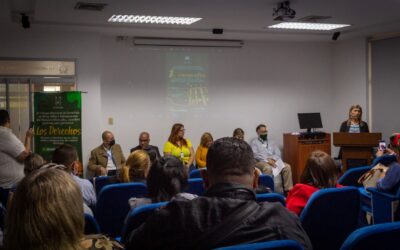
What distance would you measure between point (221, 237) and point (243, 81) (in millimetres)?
7236

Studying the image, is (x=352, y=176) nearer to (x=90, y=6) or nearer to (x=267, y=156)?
(x=267, y=156)

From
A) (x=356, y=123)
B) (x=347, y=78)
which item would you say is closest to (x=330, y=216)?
(x=356, y=123)

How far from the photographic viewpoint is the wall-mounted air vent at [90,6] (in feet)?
17.5

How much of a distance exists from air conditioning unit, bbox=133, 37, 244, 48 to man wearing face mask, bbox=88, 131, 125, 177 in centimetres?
182

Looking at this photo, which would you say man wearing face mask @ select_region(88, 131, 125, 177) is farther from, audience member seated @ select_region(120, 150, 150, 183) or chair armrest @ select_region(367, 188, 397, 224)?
chair armrest @ select_region(367, 188, 397, 224)

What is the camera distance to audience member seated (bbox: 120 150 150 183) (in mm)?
3770

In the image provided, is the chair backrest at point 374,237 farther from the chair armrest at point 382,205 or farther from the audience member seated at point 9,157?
the audience member seated at point 9,157

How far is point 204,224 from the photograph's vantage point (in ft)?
5.10

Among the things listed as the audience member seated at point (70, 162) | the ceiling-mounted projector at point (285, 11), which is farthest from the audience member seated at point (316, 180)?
the ceiling-mounted projector at point (285, 11)

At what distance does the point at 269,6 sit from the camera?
5.61m

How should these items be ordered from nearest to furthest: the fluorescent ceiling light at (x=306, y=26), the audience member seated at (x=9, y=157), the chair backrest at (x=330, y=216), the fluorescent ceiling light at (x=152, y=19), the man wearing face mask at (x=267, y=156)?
the chair backrest at (x=330, y=216), the audience member seated at (x=9, y=157), the fluorescent ceiling light at (x=152, y=19), the fluorescent ceiling light at (x=306, y=26), the man wearing face mask at (x=267, y=156)

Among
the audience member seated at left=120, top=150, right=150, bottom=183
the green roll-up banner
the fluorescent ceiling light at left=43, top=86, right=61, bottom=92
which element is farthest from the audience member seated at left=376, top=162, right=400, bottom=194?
the fluorescent ceiling light at left=43, top=86, right=61, bottom=92

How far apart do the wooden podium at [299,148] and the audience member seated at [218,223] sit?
21.6 feet

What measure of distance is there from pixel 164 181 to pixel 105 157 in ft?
14.4
